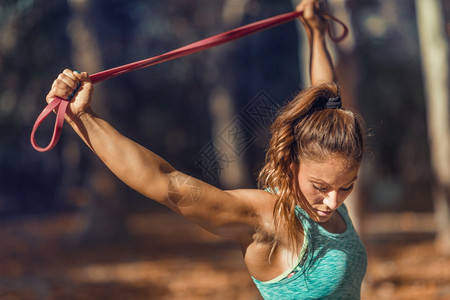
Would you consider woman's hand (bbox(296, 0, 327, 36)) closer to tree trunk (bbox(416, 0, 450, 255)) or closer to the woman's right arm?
the woman's right arm

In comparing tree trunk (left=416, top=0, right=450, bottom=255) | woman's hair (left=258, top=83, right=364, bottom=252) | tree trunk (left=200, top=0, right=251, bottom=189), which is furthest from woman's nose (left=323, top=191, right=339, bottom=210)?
tree trunk (left=200, top=0, right=251, bottom=189)

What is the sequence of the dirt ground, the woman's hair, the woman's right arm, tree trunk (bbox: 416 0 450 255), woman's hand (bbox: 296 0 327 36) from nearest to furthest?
the woman's right arm, the woman's hair, woman's hand (bbox: 296 0 327 36), the dirt ground, tree trunk (bbox: 416 0 450 255)

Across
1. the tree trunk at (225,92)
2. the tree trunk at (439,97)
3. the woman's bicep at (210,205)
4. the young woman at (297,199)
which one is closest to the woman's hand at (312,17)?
the young woman at (297,199)

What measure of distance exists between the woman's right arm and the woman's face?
26cm

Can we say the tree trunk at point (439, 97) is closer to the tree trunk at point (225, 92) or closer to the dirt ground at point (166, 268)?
the dirt ground at point (166, 268)

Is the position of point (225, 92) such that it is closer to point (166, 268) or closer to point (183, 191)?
point (166, 268)

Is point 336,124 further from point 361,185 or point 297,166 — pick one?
point 361,185

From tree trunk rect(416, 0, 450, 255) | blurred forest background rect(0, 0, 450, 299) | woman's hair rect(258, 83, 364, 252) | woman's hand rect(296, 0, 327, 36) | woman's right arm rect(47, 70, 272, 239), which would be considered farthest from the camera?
tree trunk rect(416, 0, 450, 255)

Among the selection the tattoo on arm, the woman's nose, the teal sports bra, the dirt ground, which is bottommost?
the dirt ground

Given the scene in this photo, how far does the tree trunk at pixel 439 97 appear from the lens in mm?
8352

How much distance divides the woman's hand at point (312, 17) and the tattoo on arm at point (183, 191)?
4.90 ft

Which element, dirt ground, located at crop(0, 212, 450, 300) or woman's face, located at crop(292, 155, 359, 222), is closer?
woman's face, located at crop(292, 155, 359, 222)

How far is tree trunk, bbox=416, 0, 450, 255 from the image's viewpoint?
8352mm

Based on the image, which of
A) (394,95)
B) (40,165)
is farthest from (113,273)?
(394,95)
